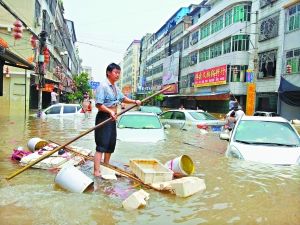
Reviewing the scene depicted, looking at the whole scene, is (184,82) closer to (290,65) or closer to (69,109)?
(290,65)

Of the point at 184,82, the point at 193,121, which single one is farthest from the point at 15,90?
the point at 184,82

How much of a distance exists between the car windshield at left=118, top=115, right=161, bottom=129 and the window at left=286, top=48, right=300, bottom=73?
20.7m

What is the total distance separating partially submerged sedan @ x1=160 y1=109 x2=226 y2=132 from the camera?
54.9 ft

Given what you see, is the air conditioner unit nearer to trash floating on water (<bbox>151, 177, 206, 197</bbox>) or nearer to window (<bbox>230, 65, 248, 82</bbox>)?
window (<bbox>230, 65, 248, 82</bbox>)

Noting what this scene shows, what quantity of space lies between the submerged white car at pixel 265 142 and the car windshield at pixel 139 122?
3127 mm

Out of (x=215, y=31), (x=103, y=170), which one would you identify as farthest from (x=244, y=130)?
(x=215, y=31)

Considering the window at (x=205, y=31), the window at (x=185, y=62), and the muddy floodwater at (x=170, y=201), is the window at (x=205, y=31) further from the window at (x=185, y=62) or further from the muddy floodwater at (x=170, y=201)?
the muddy floodwater at (x=170, y=201)

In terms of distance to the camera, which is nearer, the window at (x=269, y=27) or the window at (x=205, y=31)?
the window at (x=269, y=27)

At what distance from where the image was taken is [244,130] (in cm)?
887

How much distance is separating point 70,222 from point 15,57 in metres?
6.19

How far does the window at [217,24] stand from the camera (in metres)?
43.4

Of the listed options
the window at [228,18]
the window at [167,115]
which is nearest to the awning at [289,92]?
the window at [228,18]

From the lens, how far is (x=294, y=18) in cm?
3000

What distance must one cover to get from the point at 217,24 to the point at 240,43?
267 inches
